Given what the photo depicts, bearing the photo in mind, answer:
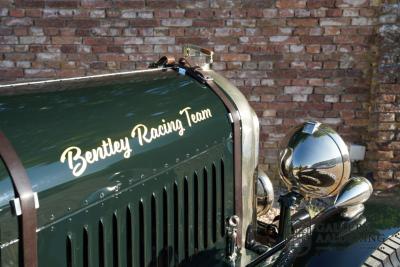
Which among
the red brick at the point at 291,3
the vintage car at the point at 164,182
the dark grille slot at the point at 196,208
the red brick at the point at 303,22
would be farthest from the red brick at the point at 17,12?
the dark grille slot at the point at 196,208

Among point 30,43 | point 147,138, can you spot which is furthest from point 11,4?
point 147,138

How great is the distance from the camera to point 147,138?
67.3 inches

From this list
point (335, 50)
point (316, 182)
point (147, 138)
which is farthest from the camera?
point (335, 50)

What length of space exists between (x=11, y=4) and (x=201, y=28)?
1.79 metres

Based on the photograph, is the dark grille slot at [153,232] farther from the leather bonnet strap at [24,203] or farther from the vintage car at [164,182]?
the leather bonnet strap at [24,203]

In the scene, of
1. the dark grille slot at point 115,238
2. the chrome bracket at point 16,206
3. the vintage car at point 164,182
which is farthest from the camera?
the dark grille slot at point 115,238

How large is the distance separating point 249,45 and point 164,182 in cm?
300

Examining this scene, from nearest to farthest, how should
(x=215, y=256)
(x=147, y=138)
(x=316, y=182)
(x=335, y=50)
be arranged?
(x=147, y=138)
(x=215, y=256)
(x=316, y=182)
(x=335, y=50)

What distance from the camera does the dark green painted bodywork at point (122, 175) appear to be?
53.3 inches

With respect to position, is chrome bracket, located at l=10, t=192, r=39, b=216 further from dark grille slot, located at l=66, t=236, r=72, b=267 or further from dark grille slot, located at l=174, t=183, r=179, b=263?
dark grille slot, located at l=174, t=183, r=179, b=263

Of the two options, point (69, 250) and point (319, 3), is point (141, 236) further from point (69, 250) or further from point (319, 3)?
point (319, 3)

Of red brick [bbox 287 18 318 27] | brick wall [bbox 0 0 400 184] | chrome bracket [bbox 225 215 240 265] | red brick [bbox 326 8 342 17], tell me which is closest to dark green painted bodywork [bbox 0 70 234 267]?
chrome bracket [bbox 225 215 240 265]

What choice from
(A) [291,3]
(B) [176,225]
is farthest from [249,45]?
(B) [176,225]

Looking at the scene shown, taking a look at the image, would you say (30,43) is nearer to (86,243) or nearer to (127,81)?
(127,81)
